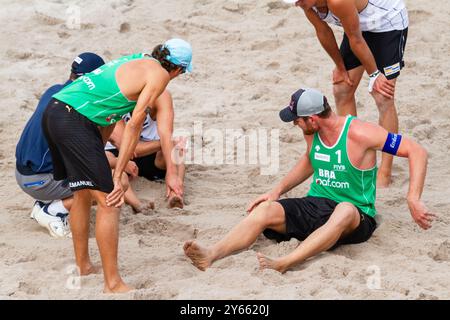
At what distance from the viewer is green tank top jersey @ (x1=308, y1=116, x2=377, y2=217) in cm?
552

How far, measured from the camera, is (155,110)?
670 centimetres

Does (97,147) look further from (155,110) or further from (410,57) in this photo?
(410,57)

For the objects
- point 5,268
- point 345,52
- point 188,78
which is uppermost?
point 345,52

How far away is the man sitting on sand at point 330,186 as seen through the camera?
535 cm

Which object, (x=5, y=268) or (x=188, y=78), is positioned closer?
(x=5, y=268)

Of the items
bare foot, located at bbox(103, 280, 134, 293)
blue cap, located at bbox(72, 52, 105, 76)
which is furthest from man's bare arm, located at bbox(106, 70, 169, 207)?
blue cap, located at bbox(72, 52, 105, 76)

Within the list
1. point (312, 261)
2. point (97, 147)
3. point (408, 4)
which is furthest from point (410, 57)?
point (97, 147)

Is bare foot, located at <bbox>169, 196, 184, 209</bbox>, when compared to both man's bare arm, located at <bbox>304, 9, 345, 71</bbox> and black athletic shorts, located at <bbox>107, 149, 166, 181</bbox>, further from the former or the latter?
man's bare arm, located at <bbox>304, 9, 345, 71</bbox>

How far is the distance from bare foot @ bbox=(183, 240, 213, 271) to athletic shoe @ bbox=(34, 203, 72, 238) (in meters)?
1.00

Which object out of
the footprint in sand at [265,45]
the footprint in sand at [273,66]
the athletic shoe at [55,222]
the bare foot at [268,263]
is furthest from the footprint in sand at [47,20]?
the bare foot at [268,263]

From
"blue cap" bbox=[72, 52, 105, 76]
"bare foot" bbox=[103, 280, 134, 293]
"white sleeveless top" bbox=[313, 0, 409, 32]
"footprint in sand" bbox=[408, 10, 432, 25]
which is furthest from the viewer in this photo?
"footprint in sand" bbox=[408, 10, 432, 25]

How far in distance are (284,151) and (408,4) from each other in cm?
272
